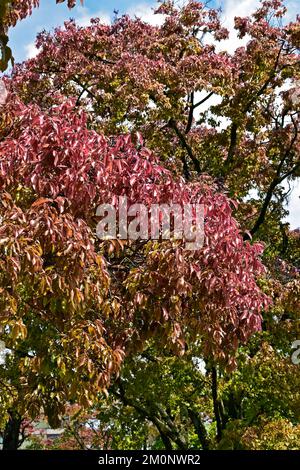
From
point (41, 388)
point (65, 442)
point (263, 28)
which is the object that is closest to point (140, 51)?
point (263, 28)

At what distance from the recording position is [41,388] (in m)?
5.68

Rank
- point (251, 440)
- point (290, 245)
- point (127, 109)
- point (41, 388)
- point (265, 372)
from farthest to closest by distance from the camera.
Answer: point (290, 245)
point (127, 109)
point (265, 372)
point (251, 440)
point (41, 388)

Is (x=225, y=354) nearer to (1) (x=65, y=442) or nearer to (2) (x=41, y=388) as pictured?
(2) (x=41, y=388)

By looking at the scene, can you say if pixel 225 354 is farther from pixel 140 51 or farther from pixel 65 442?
pixel 65 442

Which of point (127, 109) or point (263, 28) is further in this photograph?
point (263, 28)

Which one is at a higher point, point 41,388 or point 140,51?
point 140,51

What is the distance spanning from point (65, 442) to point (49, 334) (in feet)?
61.9

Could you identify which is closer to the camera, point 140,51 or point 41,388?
point 41,388

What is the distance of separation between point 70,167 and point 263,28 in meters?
8.51

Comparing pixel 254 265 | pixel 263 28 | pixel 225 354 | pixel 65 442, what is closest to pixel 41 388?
pixel 225 354

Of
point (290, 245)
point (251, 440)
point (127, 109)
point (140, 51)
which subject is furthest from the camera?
point (290, 245)

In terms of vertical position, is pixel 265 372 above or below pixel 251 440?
above

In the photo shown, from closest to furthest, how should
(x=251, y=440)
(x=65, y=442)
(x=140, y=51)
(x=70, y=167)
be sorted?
(x=70, y=167) < (x=251, y=440) < (x=140, y=51) < (x=65, y=442)
